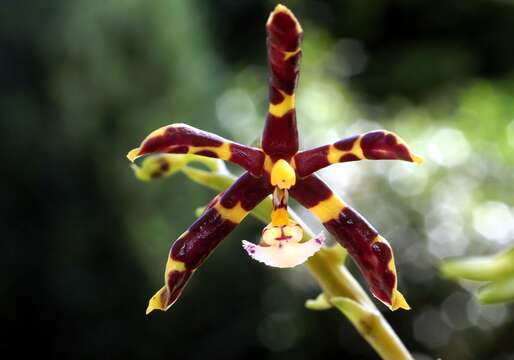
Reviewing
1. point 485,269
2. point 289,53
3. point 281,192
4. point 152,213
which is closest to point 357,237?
point 281,192

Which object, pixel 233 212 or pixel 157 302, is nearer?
pixel 157 302

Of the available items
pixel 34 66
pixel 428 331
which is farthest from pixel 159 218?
pixel 428 331

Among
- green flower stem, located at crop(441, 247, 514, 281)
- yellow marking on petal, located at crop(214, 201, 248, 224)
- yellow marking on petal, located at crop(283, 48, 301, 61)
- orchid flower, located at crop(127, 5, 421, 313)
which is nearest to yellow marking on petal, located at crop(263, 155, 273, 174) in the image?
orchid flower, located at crop(127, 5, 421, 313)

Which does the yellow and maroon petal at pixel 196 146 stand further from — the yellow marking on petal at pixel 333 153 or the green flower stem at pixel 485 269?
the green flower stem at pixel 485 269

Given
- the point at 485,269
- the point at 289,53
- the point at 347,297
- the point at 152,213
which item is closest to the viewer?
the point at 485,269

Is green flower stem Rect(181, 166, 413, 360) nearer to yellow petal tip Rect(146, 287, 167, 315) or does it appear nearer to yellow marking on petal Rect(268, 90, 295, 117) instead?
yellow marking on petal Rect(268, 90, 295, 117)

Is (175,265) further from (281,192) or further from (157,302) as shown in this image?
(281,192)

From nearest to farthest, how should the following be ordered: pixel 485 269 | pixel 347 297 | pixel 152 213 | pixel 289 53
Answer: pixel 485 269, pixel 289 53, pixel 347 297, pixel 152 213

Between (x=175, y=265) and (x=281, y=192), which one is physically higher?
(x=281, y=192)
